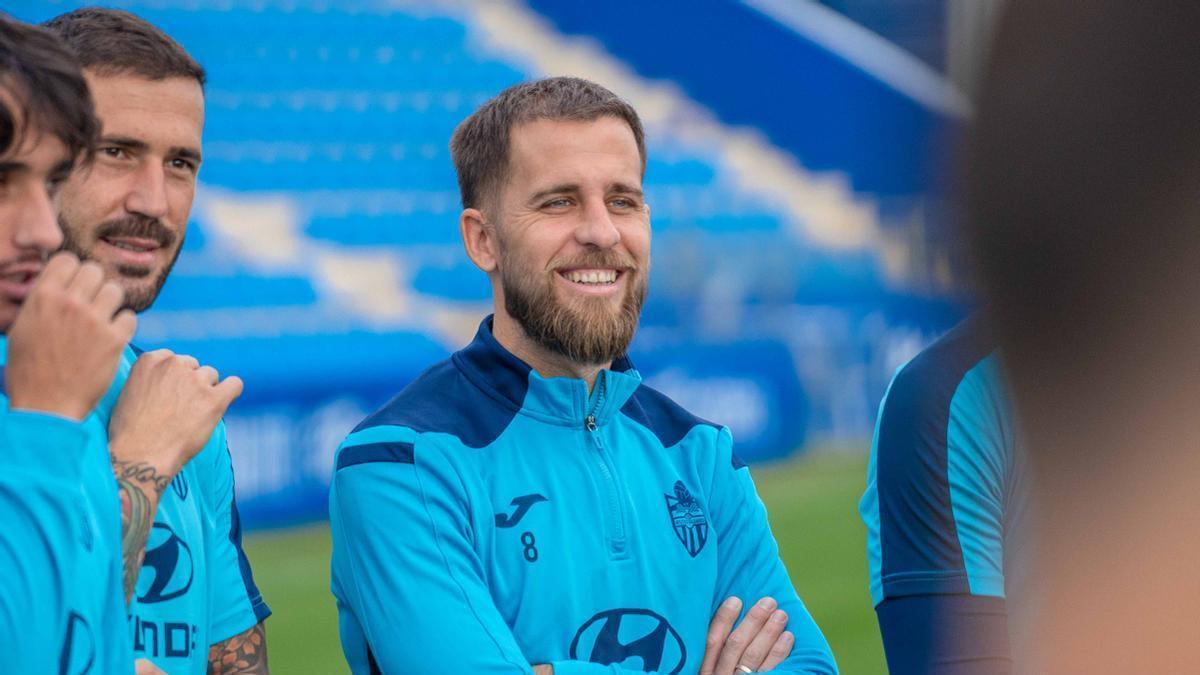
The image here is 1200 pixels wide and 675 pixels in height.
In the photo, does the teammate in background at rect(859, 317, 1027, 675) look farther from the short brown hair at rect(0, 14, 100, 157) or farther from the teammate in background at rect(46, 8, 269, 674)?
the short brown hair at rect(0, 14, 100, 157)

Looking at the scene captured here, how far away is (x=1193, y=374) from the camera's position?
1.78 ft

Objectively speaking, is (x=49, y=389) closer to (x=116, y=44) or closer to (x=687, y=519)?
(x=116, y=44)

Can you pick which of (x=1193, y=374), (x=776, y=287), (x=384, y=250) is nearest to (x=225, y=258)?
(x=384, y=250)

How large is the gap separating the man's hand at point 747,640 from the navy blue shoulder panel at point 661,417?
0.33 meters

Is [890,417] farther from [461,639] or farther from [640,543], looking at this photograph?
[461,639]

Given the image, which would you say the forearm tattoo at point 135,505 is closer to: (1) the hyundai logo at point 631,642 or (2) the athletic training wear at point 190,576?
(2) the athletic training wear at point 190,576

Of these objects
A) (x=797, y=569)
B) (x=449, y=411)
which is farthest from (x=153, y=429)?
(x=797, y=569)

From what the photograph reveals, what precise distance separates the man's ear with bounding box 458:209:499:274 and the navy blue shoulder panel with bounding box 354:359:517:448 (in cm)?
25

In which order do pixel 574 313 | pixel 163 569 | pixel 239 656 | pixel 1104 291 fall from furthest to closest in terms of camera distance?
pixel 574 313 < pixel 239 656 < pixel 163 569 < pixel 1104 291

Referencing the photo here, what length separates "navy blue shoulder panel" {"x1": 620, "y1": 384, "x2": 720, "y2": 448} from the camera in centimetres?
259

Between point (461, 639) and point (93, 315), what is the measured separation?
87 cm

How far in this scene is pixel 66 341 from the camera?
1.57 meters

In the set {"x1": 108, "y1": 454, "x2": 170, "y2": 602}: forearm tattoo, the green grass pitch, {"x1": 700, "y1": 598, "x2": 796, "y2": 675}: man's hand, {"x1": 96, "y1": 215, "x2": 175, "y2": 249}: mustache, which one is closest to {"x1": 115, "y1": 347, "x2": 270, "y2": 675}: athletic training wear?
{"x1": 108, "y1": 454, "x2": 170, "y2": 602}: forearm tattoo

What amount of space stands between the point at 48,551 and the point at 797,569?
711 cm
